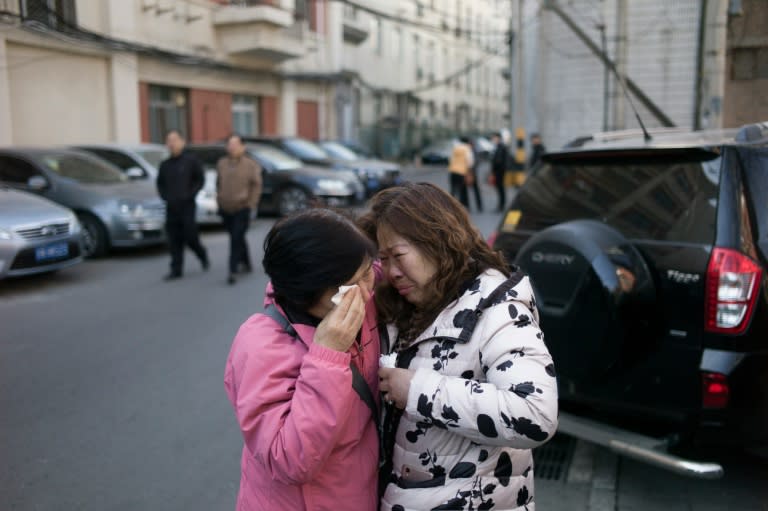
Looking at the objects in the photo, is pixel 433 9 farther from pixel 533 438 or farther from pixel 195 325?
pixel 533 438

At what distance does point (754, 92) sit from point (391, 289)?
3.20 metres

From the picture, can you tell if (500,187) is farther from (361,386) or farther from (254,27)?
(361,386)

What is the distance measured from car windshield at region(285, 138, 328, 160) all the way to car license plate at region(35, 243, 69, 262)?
28.8 feet

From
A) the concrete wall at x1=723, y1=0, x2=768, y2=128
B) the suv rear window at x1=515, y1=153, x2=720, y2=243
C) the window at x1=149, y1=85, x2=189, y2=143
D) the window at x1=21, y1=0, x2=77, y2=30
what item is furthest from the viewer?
the window at x1=149, y1=85, x2=189, y2=143

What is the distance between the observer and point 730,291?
303cm

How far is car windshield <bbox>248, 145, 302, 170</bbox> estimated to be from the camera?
1549 cm

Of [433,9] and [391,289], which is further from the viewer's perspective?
[433,9]

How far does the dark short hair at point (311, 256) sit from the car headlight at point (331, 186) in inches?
527

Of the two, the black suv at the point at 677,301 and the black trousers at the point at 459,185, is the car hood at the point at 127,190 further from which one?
the black suv at the point at 677,301

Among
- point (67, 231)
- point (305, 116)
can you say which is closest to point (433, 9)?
point (305, 116)

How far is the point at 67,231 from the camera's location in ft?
29.7

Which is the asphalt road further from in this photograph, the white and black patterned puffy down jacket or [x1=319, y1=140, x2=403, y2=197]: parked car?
[x1=319, y1=140, x2=403, y2=197]: parked car

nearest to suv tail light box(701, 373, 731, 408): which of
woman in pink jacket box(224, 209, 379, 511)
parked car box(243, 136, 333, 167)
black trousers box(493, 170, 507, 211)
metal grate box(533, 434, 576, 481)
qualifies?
metal grate box(533, 434, 576, 481)

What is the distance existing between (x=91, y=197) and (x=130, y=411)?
6.77 m
